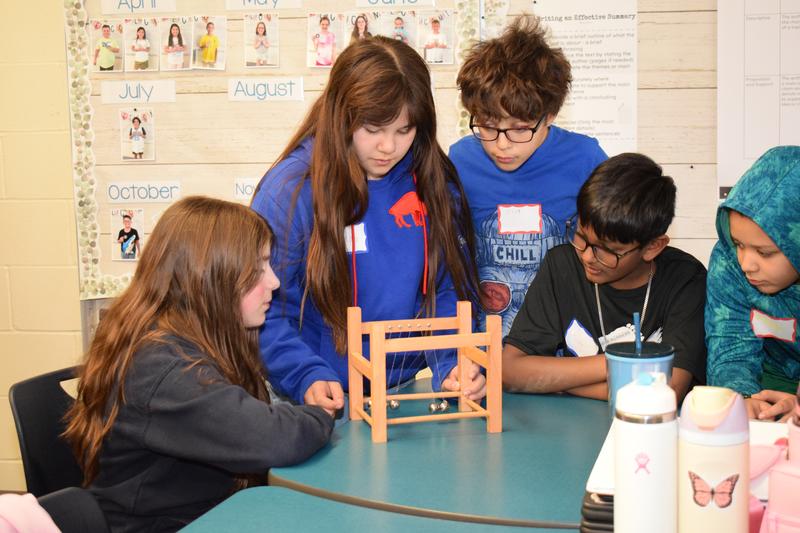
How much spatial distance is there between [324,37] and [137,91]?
0.71 m

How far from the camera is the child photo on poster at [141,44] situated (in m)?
2.97

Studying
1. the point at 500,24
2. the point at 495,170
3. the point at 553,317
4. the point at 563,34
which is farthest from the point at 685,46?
the point at 553,317

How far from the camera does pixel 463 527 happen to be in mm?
1094

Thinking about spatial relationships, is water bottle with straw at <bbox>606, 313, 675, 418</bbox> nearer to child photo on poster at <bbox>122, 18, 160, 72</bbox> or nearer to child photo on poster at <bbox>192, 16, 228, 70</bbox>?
child photo on poster at <bbox>192, 16, 228, 70</bbox>

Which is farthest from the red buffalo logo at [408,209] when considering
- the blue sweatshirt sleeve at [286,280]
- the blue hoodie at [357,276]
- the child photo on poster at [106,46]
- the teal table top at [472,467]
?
the child photo on poster at [106,46]

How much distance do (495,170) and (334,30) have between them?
1.09 m

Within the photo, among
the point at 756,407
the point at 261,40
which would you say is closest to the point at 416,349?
the point at 756,407

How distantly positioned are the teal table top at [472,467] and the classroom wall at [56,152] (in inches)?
56.3

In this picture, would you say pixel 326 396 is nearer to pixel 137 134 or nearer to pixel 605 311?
pixel 605 311

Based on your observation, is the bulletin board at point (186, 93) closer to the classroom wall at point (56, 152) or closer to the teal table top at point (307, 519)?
the classroom wall at point (56, 152)

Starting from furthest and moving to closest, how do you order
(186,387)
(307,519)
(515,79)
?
(515,79)
(186,387)
(307,519)

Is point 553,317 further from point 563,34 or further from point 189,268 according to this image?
point 563,34

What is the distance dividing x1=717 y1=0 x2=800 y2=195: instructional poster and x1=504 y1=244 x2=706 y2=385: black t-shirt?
1010 mm

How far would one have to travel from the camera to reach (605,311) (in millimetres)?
1867
